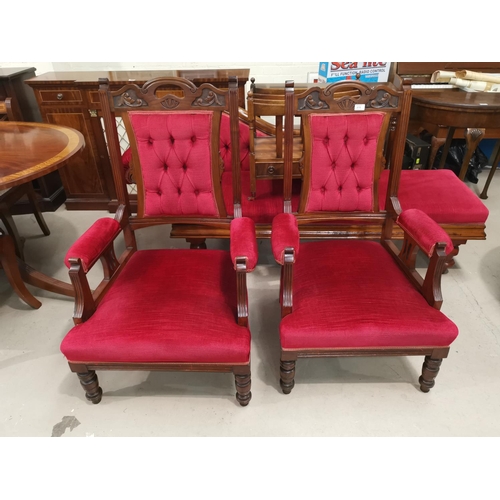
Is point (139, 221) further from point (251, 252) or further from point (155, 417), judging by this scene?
point (155, 417)

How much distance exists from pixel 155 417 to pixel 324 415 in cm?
70

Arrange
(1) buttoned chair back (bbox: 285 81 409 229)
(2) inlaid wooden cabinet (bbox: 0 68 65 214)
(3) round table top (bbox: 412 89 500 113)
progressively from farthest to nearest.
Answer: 1. (2) inlaid wooden cabinet (bbox: 0 68 65 214)
2. (3) round table top (bbox: 412 89 500 113)
3. (1) buttoned chair back (bbox: 285 81 409 229)

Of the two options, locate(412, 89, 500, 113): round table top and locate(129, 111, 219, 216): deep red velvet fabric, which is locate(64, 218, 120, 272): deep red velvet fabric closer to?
locate(129, 111, 219, 216): deep red velvet fabric

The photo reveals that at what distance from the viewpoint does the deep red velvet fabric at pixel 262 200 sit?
2.14 metres

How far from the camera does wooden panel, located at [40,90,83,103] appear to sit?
8.87ft

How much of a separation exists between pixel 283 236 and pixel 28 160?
4.14ft

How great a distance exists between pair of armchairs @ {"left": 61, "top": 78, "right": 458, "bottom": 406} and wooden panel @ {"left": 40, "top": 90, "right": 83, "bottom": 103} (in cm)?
140

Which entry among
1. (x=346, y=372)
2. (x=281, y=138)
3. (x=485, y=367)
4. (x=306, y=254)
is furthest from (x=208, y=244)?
(x=485, y=367)

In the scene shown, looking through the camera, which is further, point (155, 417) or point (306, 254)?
point (306, 254)

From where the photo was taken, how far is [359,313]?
1429 mm

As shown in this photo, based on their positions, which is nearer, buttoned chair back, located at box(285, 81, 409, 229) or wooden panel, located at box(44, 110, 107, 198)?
buttoned chair back, located at box(285, 81, 409, 229)

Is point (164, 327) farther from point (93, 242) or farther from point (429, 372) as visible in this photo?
point (429, 372)

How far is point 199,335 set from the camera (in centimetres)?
135

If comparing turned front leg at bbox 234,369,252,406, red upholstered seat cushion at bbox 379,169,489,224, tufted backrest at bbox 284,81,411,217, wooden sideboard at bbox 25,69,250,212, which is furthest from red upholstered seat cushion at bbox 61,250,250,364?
wooden sideboard at bbox 25,69,250,212
